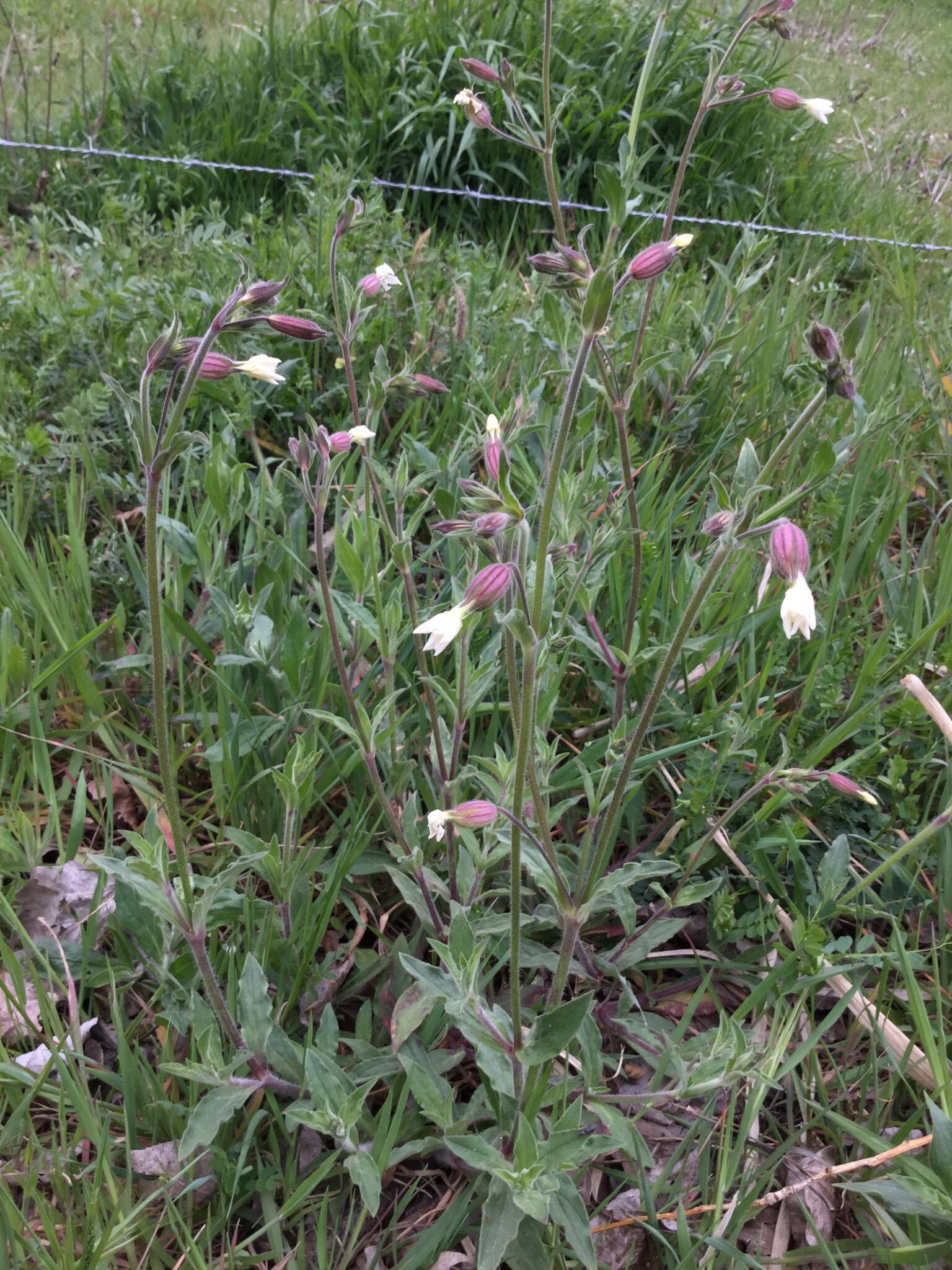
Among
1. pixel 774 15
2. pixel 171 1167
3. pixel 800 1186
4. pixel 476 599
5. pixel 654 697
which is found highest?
pixel 774 15

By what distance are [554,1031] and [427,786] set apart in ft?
2.23

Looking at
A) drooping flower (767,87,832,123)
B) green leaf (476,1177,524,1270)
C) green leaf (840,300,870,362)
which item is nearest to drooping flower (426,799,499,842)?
green leaf (476,1177,524,1270)

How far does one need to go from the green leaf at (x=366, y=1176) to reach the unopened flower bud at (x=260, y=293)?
1.14 m

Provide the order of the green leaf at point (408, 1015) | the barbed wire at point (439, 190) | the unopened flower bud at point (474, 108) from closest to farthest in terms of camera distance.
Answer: the green leaf at point (408, 1015) < the unopened flower bud at point (474, 108) < the barbed wire at point (439, 190)

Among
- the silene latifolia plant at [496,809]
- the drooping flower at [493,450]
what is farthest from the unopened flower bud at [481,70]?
the drooping flower at [493,450]

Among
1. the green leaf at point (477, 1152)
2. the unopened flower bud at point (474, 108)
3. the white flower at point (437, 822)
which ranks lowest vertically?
the green leaf at point (477, 1152)

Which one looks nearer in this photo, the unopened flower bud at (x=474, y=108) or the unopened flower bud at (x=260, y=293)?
the unopened flower bud at (x=260, y=293)

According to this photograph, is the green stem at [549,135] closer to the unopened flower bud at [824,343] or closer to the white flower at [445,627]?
the unopened flower bud at [824,343]

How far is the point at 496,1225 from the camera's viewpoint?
120cm

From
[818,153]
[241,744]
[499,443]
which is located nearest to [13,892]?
[241,744]

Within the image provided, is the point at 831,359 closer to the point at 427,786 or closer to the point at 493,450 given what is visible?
the point at 493,450

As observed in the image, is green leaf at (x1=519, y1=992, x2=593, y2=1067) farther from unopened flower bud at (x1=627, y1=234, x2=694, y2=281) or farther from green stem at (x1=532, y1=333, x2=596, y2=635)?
unopened flower bud at (x1=627, y1=234, x2=694, y2=281)

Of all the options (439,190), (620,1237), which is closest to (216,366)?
(620,1237)

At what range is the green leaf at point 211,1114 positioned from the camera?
127 cm
